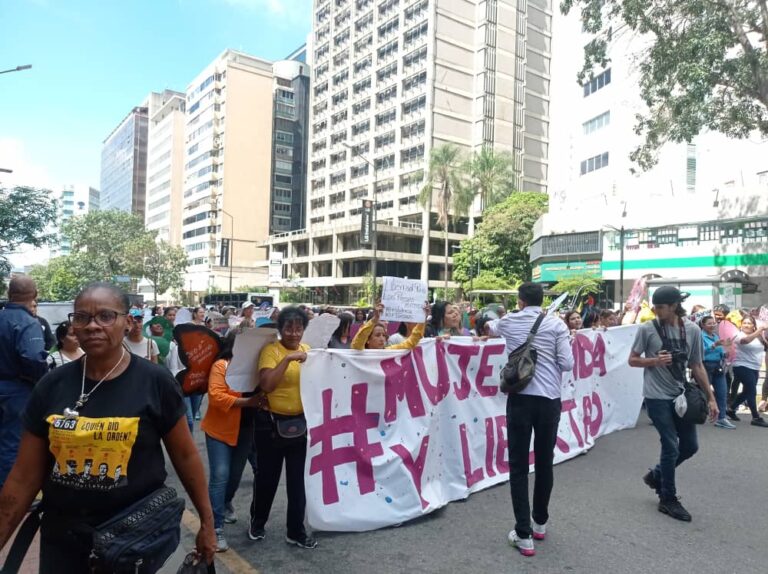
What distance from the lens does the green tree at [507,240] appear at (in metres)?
47.5

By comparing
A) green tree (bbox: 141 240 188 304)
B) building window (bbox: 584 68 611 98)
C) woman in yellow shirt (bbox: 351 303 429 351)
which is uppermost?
building window (bbox: 584 68 611 98)

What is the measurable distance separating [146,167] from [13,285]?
430 ft

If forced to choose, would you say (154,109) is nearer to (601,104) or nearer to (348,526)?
(601,104)

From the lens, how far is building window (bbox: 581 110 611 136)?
129ft

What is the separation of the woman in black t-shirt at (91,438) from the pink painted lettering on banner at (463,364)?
3489mm

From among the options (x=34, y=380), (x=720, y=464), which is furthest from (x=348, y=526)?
(x=720, y=464)

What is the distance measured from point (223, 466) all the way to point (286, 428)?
523 mm

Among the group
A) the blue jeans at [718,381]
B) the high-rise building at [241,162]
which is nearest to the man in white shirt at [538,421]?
the blue jeans at [718,381]

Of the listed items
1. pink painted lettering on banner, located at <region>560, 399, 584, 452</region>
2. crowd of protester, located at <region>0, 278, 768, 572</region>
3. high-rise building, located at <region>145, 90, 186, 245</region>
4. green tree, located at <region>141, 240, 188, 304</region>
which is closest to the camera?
crowd of protester, located at <region>0, 278, 768, 572</region>

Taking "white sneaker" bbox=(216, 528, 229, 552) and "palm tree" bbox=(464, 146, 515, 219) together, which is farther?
"palm tree" bbox=(464, 146, 515, 219)

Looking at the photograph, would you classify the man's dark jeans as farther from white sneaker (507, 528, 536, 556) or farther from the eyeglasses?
the eyeglasses

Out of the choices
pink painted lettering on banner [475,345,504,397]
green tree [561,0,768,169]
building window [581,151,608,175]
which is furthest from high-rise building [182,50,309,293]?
pink painted lettering on banner [475,345,504,397]

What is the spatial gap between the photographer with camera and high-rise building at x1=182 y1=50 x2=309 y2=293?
76.9 m

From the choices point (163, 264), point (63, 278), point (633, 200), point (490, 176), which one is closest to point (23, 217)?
point (633, 200)
